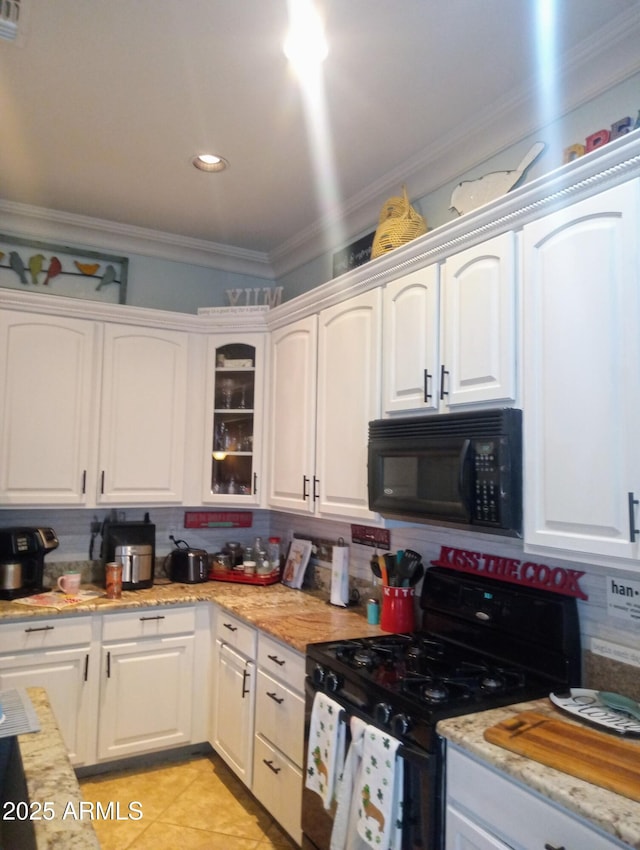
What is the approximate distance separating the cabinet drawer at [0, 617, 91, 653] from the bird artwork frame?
5.52ft

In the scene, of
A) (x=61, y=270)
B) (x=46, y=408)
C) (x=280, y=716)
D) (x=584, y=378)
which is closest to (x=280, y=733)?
(x=280, y=716)

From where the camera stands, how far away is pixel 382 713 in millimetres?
1674

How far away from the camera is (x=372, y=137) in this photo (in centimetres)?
239

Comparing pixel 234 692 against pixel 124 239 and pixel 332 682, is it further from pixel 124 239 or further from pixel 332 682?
pixel 124 239

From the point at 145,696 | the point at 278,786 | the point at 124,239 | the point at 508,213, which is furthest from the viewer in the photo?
the point at 124,239

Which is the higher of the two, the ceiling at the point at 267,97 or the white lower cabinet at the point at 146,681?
the ceiling at the point at 267,97

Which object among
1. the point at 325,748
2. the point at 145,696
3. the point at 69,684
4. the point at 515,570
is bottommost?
the point at 145,696

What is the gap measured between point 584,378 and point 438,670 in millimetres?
1008

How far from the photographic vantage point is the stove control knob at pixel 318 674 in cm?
A: 199

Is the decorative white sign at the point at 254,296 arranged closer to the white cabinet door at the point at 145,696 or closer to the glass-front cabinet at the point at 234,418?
the glass-front cabinet at the point at 234,418

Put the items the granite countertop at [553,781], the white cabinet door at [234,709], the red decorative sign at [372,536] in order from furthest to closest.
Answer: the red decorative sign at [372,536] → the white cabinet door at [234,709] → the granite countertop at [553,781]

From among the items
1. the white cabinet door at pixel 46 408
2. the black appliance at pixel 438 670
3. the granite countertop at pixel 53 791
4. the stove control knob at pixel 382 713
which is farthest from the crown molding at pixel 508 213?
the granite countertop at pixel 53 791

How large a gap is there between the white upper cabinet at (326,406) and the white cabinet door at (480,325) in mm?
406

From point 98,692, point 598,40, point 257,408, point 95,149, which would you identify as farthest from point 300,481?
point 598,40
